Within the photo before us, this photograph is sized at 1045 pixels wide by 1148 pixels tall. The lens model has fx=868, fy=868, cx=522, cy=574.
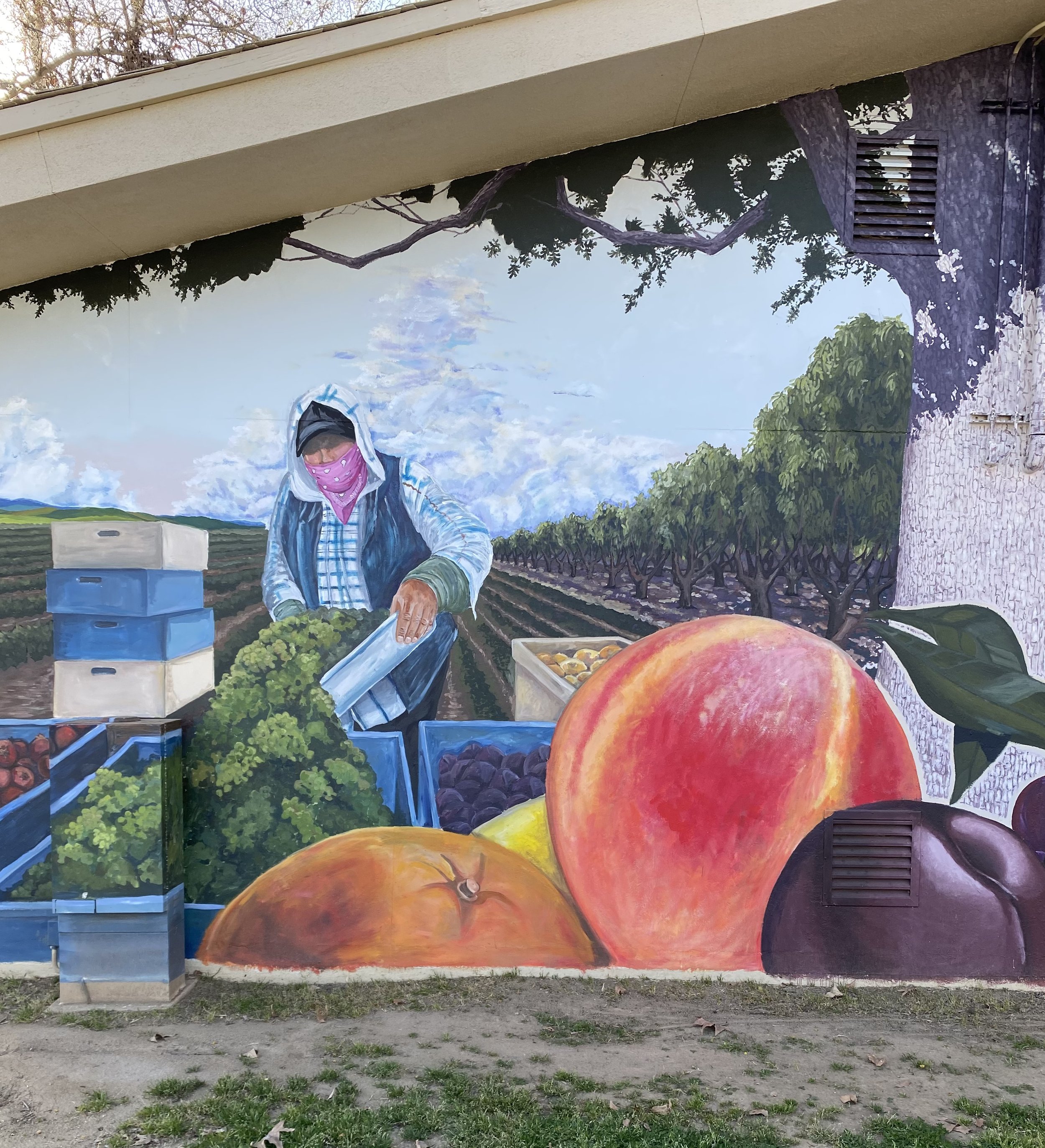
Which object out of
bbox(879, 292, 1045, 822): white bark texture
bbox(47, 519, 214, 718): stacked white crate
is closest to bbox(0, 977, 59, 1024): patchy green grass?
bbox(47, 519, 214, 718): stacked white crate

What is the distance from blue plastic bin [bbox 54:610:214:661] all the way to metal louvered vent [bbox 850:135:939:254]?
177 inches

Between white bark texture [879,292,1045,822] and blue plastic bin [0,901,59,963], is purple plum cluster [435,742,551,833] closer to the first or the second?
white bark texture [879,292,1045,822]

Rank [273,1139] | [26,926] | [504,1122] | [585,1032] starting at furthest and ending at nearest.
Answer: [26,926], [585,1032], [504,1122], [273,1139]

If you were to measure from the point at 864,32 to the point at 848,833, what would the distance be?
436 cm

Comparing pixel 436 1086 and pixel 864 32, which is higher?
→ pixel 864 32

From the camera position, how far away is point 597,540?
16.5 ft

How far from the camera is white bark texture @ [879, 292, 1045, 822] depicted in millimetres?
5012

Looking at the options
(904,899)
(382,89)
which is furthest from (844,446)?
(382,89)

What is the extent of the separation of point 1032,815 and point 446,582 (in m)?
3.67

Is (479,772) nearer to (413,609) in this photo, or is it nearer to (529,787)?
(529,787)

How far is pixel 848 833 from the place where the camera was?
502cm

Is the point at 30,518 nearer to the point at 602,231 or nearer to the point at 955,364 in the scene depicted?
the point at 602,231

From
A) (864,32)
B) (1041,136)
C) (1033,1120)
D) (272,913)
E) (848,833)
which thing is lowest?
(1033,1120)

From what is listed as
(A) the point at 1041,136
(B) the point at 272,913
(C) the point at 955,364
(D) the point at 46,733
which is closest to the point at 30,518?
(D) the point at 46,733
